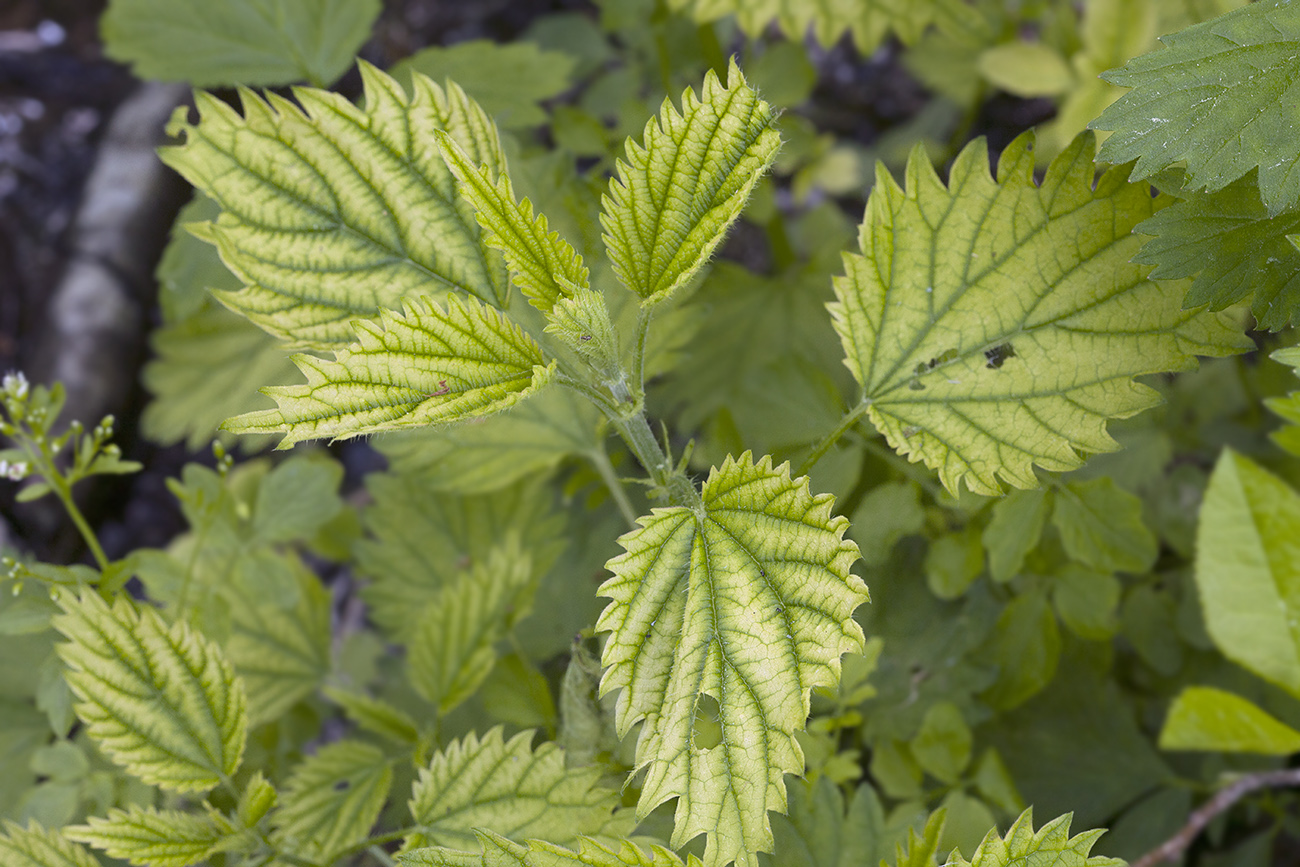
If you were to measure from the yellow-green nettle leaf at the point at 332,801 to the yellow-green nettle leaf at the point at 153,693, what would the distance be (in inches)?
8.0

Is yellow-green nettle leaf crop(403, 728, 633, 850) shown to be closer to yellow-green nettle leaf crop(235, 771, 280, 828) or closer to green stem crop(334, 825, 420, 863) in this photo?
green stem crop(334, 825, 420, 863)

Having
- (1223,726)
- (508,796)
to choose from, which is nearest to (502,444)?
(508,796)

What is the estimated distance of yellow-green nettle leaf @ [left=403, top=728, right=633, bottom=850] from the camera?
1259 millimetres

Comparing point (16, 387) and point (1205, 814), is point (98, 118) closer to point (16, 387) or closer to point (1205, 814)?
point (16, 387)

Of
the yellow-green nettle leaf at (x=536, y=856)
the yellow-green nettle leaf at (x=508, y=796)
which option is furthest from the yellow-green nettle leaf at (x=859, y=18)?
the yellow-green nettle leaf at (x=536, y=856)

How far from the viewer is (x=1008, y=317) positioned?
1.25 metres

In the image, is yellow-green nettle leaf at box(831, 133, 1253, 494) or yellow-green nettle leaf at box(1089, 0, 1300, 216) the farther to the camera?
yellow-green nettle leaf at box(831, 133, 1253, 494)

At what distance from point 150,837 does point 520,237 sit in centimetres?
94

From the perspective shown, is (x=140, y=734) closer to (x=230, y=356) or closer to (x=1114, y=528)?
(x=230, y=356)

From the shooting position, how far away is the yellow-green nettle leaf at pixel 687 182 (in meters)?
1.04

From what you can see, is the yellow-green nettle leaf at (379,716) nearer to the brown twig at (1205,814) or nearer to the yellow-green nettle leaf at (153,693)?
the yellow-green nettle leaf at (153,693)

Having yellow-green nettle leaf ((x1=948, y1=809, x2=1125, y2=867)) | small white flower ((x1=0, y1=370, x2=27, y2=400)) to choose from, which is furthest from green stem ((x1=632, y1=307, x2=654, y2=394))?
small white flower ((x1=0, y1=370, x2=27, y2=400))

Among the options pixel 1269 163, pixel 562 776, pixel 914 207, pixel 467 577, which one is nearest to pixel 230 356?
pixel 467 577

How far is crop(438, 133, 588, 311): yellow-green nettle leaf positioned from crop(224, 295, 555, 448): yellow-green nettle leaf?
0.20 feet
